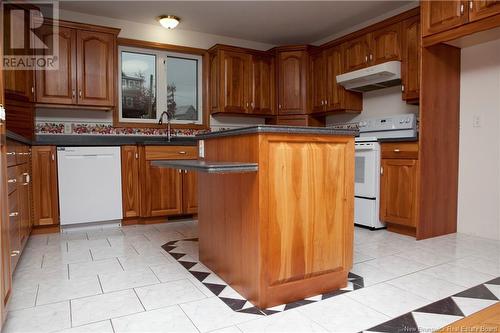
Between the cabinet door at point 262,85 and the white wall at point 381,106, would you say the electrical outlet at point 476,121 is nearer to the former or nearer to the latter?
the white wall at point 381,106

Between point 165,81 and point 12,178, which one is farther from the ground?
point 165,81

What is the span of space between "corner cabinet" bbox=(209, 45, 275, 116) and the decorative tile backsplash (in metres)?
0.68

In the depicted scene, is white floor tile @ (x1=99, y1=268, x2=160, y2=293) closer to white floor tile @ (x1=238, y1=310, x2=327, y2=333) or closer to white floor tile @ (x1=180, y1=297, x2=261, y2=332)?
white floor tile @ (x1=180, y1=297, x2=261, y2=332)

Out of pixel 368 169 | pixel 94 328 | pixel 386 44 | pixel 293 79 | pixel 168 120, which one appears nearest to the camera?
pixel 94 328

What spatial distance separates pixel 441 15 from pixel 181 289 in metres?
2.96

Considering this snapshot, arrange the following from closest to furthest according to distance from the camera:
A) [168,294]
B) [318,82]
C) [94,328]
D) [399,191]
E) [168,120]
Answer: [94,328]
[168,294]
[399,191]
[168,120]
[318,82]

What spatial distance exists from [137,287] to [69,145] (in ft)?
6.62

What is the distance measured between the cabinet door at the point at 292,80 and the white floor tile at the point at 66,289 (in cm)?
339

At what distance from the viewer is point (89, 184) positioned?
139 inches

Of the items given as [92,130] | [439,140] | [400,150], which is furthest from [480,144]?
[92,130]

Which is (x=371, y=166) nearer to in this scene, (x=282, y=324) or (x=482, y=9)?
(x=482, y=9)

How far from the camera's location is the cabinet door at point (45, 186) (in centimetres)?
333

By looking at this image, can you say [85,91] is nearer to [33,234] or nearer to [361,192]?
[33,234]

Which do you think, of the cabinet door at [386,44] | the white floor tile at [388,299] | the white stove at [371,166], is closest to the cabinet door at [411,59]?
the cabinet door at [386,44]
